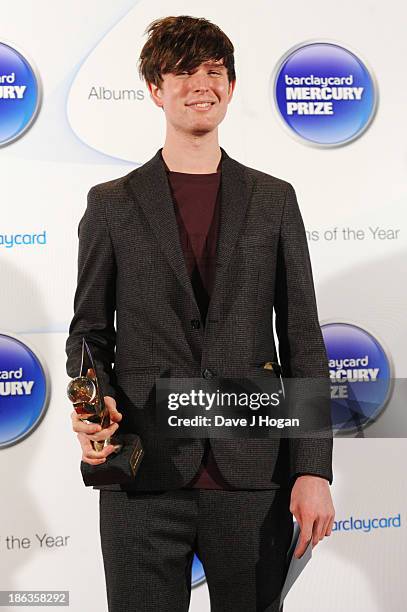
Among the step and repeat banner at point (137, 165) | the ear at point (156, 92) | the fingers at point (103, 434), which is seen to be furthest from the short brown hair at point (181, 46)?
the fingers at point (103, 434)

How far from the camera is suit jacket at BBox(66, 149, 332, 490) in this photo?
4.51 feet

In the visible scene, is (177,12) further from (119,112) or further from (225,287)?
(225,287)

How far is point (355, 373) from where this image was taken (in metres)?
2.02

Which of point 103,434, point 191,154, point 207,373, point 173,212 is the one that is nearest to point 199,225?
point 173,212

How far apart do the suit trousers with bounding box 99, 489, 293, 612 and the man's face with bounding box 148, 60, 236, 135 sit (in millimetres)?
685

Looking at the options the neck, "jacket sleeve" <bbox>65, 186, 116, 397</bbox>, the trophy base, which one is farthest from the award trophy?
the neck

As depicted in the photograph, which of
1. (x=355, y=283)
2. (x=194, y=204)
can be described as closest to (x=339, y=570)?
(x=355, y=283)

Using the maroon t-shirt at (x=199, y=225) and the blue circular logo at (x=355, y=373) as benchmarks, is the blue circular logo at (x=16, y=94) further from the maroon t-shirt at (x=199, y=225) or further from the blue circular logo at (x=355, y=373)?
the blue circular logo at (x=355, y=373)

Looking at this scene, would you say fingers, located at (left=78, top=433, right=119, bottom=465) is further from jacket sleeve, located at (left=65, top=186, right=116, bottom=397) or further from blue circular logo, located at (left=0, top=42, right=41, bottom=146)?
blue circular logo, located at (left=0, top=42, right=41, bottom=146)

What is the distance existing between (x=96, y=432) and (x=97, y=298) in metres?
0.26

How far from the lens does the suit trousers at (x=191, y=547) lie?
1346mm

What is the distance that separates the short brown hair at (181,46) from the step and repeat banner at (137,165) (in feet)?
1.41

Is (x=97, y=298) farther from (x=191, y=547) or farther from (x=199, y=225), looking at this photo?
(x=191, y=547)

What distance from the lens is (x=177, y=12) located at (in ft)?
6.65
